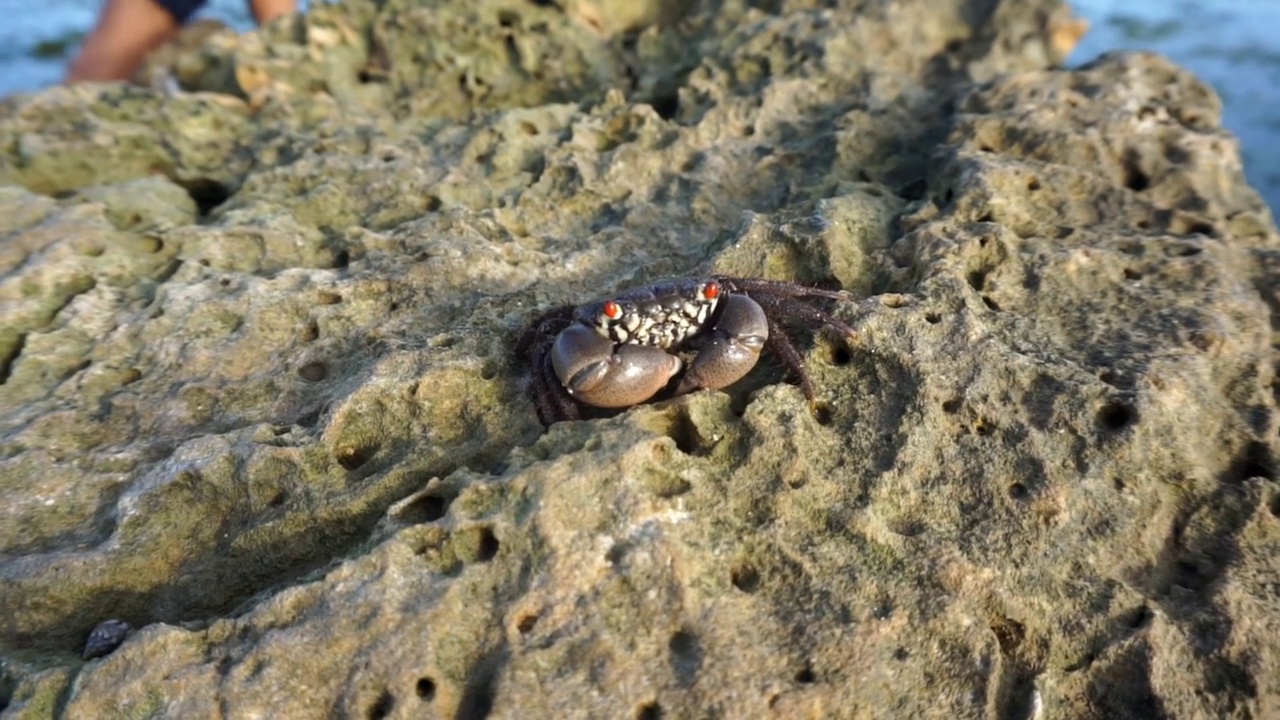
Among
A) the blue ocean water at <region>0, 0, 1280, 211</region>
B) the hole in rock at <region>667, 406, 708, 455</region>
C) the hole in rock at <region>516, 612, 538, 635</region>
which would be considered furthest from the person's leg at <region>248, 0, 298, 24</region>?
the hole in rock at <region>516, 612, 538, 635</region>

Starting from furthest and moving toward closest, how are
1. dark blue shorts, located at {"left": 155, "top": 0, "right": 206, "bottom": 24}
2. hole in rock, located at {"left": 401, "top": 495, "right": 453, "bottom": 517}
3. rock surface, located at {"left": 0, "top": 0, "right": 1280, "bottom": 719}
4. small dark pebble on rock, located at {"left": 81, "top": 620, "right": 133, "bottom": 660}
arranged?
dark blue shorts, located at {"left": 155, "top": 0, "right": 206, "bottom": 24}
hole in rock, located at {"left": 401, "top": 495, "right": 453, "bottom": 517}
small dark pebble on rock, located at {"left": 81, "top": 620, "right": 133, "bottom": 660}
rock surface, located at {"left": 0, "top": 0, "right": 1280, "bottom": 719}

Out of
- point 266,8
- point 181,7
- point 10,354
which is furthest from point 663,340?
point 266,8

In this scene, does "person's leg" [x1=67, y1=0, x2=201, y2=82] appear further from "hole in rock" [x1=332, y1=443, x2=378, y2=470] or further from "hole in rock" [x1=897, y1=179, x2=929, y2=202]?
"hole in rock" [x1=897, y1=179, x2=929, y2=202]

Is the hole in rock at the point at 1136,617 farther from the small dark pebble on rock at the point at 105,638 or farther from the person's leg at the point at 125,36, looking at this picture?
the person's leg at the point at 125,36

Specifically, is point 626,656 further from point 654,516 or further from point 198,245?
point 198,245

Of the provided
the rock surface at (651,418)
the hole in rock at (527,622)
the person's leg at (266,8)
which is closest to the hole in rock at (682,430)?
the rock surface at (651,418)

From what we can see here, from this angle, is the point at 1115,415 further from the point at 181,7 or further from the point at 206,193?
the point at 181,7

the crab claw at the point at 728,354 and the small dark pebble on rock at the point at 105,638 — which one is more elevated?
the crab claw at the point at 728,354
